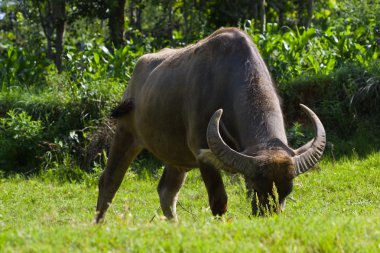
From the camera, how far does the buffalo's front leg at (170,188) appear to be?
1003cm

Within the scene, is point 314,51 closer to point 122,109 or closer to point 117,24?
Answer: point 117,24

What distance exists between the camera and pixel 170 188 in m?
10.1

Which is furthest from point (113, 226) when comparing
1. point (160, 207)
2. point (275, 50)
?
point (275, 50)

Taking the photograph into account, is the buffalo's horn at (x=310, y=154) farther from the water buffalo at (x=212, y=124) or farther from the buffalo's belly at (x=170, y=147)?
the buffalo's belly at (x=170, y=147)

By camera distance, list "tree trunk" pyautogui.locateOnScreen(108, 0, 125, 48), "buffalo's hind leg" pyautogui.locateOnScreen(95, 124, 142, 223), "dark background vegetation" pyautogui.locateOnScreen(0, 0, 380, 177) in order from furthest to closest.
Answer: "tree trunk" pyautogui.locateOnScreen(108, 0, 125, 48) → "dark background vegetation" pyautogui.locateOnScreen(0, 0, 380, 177) → "buffalo's hind leg" pyautogui.locateOnScreen(95, 124, 142, 223)

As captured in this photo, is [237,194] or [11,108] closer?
[237,194]

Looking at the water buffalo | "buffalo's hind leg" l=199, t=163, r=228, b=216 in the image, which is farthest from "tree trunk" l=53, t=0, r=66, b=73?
"buffalo's hind leg" l=199, t=163, r=228, b=216

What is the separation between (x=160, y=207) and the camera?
10555mm

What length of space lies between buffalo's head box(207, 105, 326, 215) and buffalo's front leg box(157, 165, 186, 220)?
286 cm

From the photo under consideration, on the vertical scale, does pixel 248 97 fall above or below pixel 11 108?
above

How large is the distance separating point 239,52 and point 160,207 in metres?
3.06

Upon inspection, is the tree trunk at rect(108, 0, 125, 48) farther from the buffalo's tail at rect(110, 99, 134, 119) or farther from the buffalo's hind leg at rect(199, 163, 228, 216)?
the buffalo's hind leg at rect(199, 163, 228, 216)

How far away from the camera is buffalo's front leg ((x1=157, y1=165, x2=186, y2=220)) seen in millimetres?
10031

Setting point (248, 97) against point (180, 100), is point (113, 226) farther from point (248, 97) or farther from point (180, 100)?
point (180, 100)
